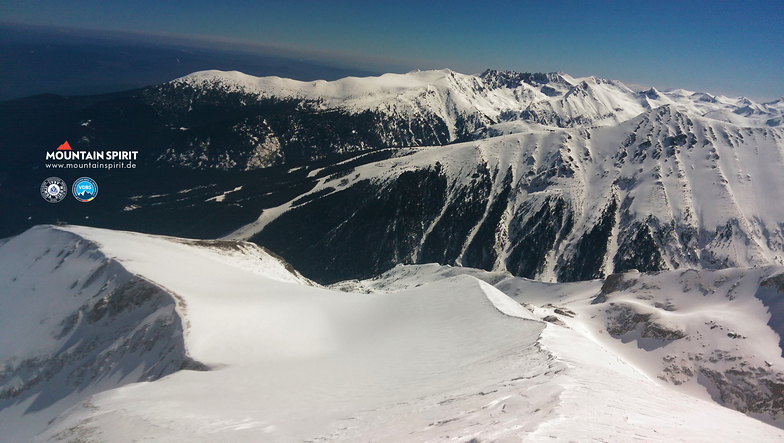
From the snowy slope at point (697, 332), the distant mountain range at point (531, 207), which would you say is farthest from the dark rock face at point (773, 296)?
the distant mountain range at point (531, 207)

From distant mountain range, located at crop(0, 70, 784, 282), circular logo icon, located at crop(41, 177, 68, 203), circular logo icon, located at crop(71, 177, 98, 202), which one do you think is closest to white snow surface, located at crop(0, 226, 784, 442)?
distant mountain range, located at crop(0, 70, 784, 282)

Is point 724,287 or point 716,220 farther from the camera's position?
point 716,220

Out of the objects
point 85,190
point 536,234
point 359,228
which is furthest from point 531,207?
point 85,190

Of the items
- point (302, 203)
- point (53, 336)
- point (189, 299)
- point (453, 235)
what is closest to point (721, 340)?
point (189, 299)

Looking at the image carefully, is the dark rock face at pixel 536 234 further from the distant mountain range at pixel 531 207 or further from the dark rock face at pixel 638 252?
the dark rock face at pixel 638 252

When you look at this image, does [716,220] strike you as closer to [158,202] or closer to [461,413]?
[461,413]

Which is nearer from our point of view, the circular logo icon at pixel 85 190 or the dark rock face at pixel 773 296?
the dark rock face at pixel 773 296

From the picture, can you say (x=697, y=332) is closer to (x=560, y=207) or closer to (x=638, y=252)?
(x=638, y=252)
